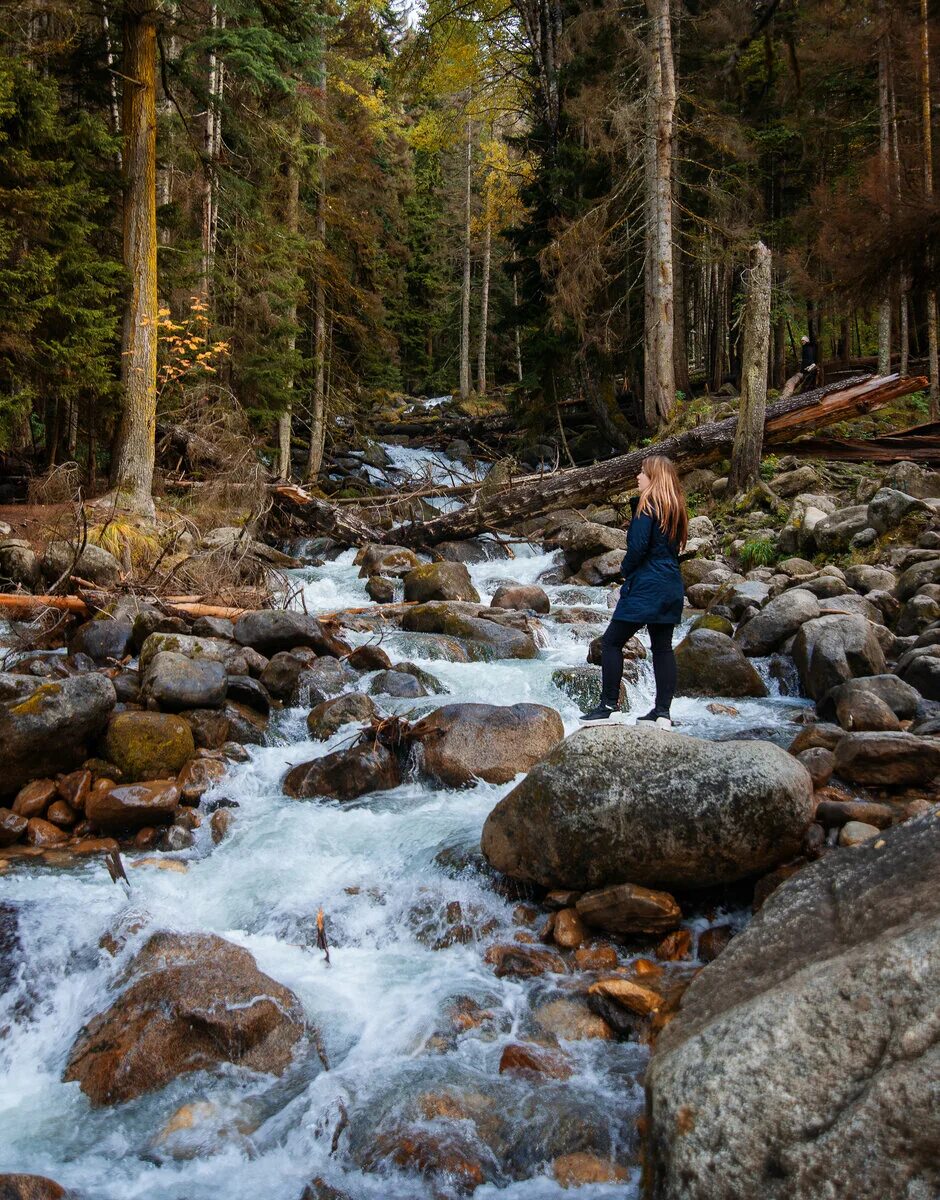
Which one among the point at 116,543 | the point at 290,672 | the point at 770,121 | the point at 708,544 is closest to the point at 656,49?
the point at 770,121

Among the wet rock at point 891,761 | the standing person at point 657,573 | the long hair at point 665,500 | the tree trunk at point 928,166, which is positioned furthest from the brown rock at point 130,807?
the tree trunk at point 928,166

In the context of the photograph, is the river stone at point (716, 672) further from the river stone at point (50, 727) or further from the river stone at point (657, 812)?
the river stone at point (50, 727)

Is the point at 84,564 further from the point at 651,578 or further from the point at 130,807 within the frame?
the point at 651,578

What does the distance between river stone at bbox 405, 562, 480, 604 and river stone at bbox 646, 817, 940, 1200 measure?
8.79m

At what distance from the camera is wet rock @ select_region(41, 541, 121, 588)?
33.3 feet

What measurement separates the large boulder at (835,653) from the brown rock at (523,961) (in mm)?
4360

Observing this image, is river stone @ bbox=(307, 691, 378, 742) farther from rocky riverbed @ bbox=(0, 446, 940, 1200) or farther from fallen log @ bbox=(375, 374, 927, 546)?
fallen log @ bbox=(375, 374, 927, 546)

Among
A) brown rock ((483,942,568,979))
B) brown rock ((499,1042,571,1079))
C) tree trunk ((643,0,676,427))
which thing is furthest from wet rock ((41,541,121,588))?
tree trunk ((643,0,676,427))

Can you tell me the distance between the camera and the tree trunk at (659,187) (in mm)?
17109

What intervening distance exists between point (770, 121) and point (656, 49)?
873cm

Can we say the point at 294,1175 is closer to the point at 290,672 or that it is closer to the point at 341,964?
the point at 341,964

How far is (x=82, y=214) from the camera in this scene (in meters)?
12.5

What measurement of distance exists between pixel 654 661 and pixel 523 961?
2.39 m

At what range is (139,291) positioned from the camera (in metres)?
12.4
